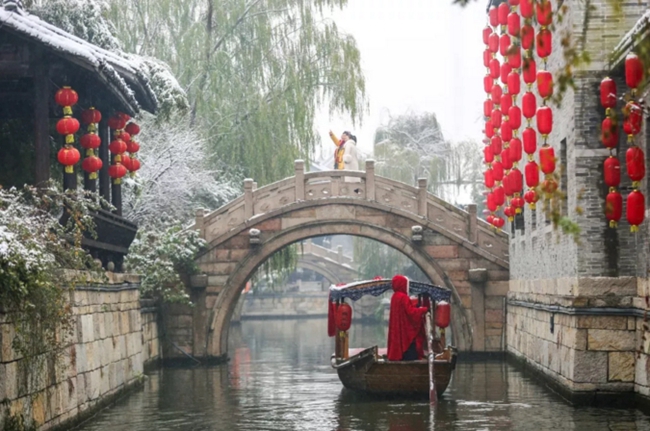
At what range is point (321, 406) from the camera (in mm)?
14344

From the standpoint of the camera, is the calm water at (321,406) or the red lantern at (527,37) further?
the calm water at (321,406)

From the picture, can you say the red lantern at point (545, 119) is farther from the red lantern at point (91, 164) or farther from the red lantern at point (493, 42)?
the red lantern at point (91, 164)

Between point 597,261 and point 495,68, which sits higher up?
point 495,68

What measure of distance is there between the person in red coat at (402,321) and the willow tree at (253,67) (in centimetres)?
967

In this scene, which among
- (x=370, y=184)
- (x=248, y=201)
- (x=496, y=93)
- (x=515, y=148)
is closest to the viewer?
(x=515, y=148)

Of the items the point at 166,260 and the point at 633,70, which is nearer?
the point at 633,70

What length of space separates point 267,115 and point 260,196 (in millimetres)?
2497

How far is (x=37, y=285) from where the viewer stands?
8.88 meters

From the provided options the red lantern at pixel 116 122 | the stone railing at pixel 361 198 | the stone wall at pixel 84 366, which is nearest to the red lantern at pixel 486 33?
the red lantern at pixel 116 122

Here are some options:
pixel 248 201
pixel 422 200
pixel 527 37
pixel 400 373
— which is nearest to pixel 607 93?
pixel 400 373

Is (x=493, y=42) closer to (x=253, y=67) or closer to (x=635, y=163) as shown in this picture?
(x=635, y=163)

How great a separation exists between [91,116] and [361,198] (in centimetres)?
936

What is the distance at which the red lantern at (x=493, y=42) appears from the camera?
15.8 m

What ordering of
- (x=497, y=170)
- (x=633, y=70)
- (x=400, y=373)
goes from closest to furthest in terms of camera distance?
(x=633, y=70) → (x=400, y=373) → (x=497, y=170)
